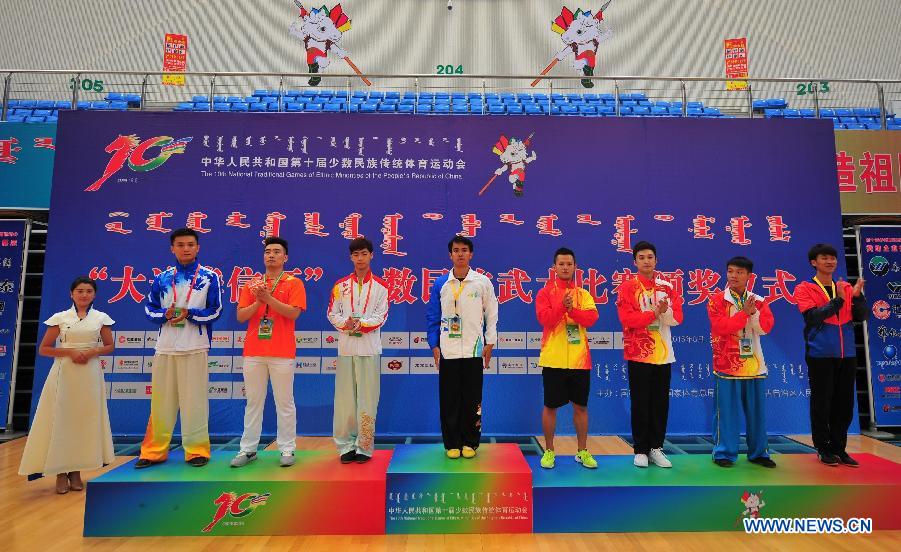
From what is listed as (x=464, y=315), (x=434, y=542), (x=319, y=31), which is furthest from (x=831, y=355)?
(x=319, y=31)

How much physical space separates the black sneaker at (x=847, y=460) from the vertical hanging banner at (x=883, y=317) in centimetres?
224

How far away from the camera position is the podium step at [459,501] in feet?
7.81

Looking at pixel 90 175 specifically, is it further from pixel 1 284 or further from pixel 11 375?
pixel 11 375

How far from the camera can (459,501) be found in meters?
2.39

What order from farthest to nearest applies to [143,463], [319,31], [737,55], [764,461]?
[737,55], [319,31], [764,461], [143,463]

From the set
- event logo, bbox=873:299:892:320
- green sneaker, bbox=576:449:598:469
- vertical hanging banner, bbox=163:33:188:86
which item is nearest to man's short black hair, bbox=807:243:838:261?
green sneaker, bbox=576:449:598:469

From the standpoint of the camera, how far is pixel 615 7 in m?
8.69

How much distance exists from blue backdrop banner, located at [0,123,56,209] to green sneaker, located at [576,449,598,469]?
5.35 m

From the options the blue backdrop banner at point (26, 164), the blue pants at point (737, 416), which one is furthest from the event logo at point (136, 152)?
the blue pants at point (737, 416)

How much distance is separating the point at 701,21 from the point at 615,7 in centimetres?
156

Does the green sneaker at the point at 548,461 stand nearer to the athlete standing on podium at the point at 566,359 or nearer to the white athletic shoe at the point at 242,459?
the athlete standing on podium at the point at 566,359

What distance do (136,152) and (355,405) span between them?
11.4 feet

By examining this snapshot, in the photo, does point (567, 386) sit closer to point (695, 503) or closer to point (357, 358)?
point (695, 503)

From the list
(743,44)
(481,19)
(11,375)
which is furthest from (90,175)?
(743,44)
